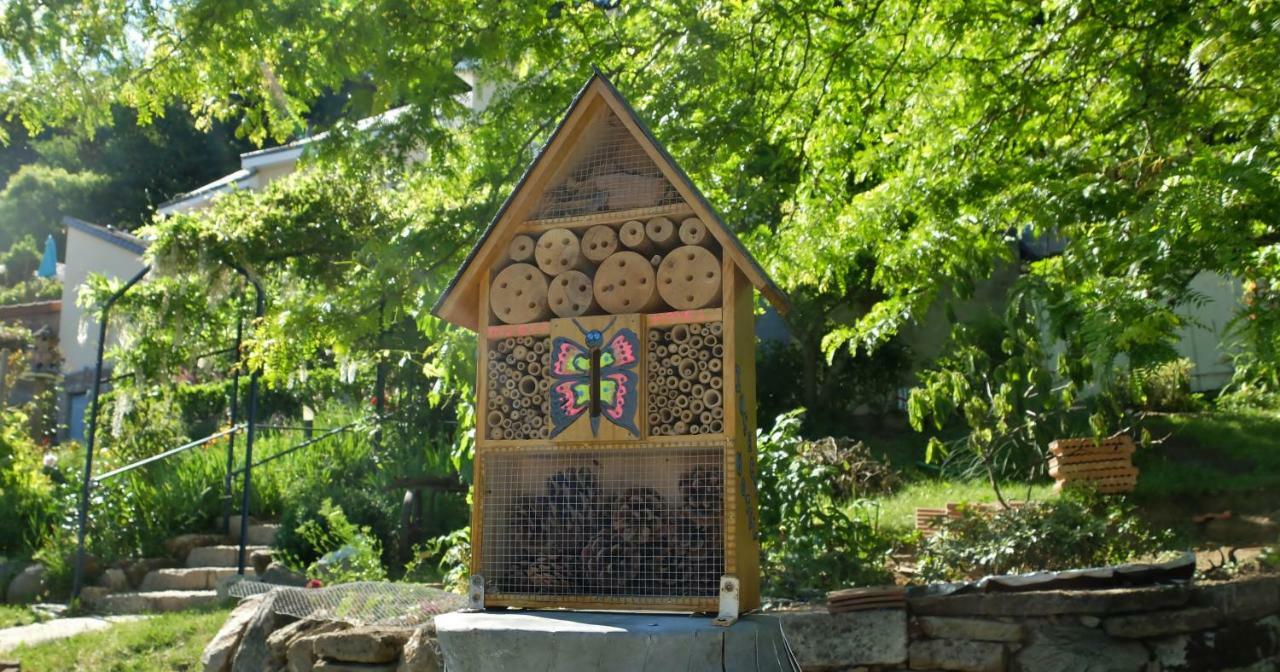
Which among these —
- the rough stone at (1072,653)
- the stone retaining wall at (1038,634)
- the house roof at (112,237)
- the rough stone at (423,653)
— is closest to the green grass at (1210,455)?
the stone retaining wall at (1038,634)

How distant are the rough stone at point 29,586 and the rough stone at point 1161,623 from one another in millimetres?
8804

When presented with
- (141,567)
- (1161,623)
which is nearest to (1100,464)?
(1161,623)

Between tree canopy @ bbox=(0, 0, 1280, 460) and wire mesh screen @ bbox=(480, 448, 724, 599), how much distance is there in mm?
2552

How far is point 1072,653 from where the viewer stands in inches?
218

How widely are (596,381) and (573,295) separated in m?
0.31

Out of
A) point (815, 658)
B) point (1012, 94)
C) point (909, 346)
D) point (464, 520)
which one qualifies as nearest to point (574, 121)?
point (815, 658)

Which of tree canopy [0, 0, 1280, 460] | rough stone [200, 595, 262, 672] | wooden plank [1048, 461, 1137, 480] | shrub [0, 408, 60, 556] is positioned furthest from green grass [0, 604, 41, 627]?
wooden plank [1048, 461, 1137, 480]

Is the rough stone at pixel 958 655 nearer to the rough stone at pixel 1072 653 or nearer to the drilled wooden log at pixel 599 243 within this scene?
the rough stone at pixel 1072 653

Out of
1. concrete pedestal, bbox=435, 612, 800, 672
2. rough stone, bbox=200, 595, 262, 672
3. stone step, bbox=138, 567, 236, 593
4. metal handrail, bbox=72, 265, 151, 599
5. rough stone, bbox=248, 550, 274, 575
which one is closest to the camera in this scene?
concrete pedestal, bbox=435, 612, 800, 672

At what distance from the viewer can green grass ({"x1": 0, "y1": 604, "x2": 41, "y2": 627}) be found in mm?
8938

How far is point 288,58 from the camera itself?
6645 millimetres

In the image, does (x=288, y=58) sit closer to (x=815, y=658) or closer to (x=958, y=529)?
(x=815, y=658)

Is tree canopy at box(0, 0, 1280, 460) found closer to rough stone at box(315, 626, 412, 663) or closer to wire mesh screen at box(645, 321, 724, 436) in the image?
rough stone at box(315, 626, 412, 663)

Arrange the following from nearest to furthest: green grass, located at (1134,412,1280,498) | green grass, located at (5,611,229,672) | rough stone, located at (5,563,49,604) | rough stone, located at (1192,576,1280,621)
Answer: rough stone, located at (1192,576,1280,621) → green grass, located at (5,611,229,672) → green grass, located at (1134,412,1280,498) → rough stone, located at (5,563,49,604)
